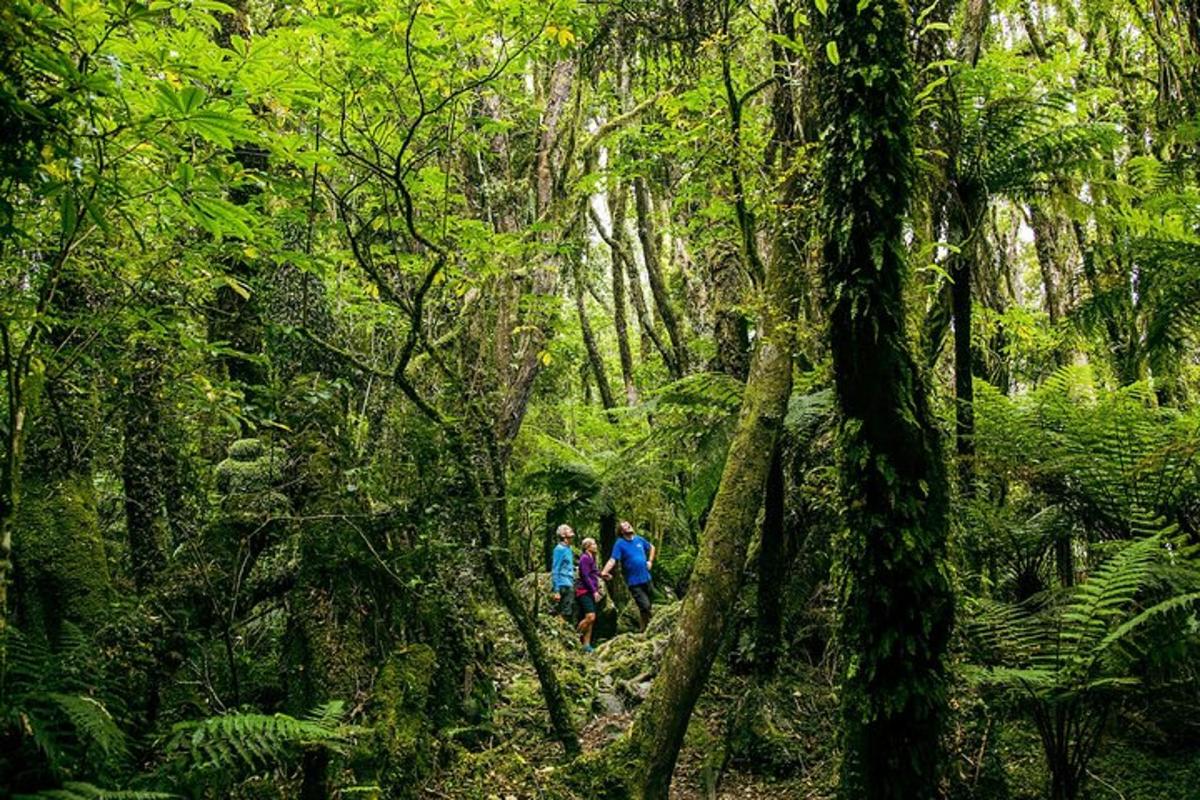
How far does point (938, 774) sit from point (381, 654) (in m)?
3.60

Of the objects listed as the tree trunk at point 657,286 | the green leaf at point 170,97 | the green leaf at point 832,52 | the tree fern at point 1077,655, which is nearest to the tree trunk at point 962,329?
the tree fern at point 1077,655

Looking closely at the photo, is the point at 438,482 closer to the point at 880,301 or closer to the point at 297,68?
the point at 297,68

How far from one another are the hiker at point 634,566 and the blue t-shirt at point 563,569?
2.41ft

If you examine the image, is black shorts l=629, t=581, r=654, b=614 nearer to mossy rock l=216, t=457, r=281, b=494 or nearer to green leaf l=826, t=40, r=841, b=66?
mossy rock l=216, t=457, r=281, b=494

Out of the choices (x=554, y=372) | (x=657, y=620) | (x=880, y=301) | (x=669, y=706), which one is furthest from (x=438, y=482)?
(x=554, y=372)

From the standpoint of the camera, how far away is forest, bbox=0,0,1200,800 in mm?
3027

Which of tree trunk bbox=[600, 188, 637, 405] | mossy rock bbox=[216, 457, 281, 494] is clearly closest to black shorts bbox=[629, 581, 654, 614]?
tree trunk bbox=[600, 188, 637, 405]

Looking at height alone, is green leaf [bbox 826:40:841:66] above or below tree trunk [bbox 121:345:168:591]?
above

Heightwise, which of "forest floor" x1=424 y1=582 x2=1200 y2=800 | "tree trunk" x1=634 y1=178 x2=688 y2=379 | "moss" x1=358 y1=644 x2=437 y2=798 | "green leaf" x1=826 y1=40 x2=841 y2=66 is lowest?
"forest floor" x1=424 y1=582 x2=1200 y2=800

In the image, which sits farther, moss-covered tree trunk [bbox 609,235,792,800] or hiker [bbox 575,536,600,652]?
hiker [bbox 575,536,600,652]

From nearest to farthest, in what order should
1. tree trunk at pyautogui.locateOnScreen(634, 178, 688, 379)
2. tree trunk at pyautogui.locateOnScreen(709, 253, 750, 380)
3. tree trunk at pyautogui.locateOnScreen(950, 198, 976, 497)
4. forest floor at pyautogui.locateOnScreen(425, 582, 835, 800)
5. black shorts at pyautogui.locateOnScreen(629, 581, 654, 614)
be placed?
forest floor at pyautogui.locateOnScreen(425, 582, 835, 800), tree trunk at pyautogui.locateOnScreen(950, 198, 976, 497), tree trunk at pyautogui.locateOnScreen(709, 253, 750, 380), black shorts at pyautogui.locateOnScreen(629, 581, 654, 614), tree trunk at pyautogui.locateOnScreen(634, 178, 688, 379)

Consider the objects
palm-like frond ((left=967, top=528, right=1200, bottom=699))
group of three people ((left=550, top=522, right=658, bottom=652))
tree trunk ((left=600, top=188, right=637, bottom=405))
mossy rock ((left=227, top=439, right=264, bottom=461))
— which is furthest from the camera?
tree trunk ((left=600, top=188, right=637, bottom=405))

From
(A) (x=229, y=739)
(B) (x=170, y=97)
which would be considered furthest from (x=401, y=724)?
(B) (x=170, y=97)

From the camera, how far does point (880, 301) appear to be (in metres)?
2.99
